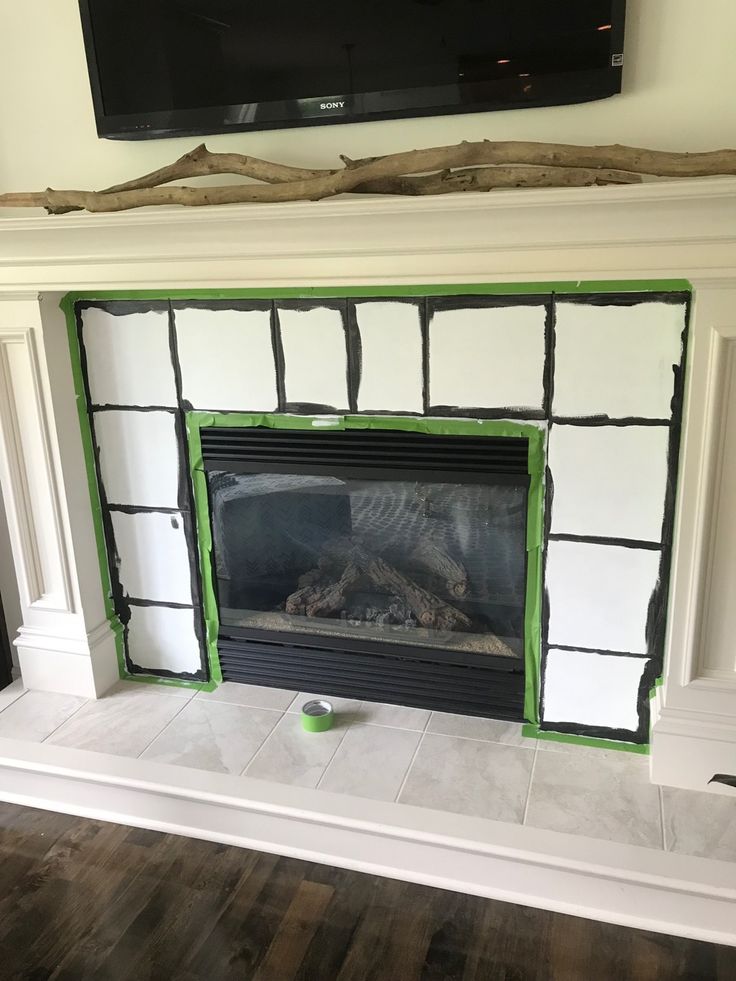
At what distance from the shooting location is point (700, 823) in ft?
5.77

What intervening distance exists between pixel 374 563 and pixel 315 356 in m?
0.59

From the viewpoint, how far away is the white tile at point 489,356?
1.79 m

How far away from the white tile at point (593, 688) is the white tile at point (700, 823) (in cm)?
20

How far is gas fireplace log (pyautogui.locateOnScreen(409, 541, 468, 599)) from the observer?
212 cm

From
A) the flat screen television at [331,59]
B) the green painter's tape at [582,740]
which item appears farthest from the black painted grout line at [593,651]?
the flat screen television at [331,59]

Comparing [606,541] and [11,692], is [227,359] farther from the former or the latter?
[11,692]

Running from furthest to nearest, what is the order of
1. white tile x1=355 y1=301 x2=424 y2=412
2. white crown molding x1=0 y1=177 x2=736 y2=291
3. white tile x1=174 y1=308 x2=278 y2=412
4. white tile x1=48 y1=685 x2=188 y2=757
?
white tile x1=48 y1=685 x2=188 y2=757 < white tile x1=174 y1=308 x2=278 y2=412 < white tile x1=355 y1=301 x2=424 y2=412 < white crown molding x1=0 y1=177 x2=736 y2=291

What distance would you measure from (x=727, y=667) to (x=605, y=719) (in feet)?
1.11

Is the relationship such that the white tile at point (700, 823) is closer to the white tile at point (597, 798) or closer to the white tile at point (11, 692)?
the white tile at point (597, 798)

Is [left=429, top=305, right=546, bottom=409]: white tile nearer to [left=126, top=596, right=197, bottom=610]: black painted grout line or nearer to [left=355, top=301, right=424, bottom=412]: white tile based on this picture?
[left=355, top=301, right=424, bottom=412]: white tile

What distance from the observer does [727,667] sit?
1.80 m

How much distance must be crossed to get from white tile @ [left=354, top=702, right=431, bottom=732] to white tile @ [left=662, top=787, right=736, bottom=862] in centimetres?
62

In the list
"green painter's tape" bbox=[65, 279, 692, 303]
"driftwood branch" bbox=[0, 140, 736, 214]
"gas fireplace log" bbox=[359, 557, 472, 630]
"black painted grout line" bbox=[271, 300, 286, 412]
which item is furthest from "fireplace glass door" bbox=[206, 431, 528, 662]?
"driftwood branch" bbox=[0, 140, 736, 214]

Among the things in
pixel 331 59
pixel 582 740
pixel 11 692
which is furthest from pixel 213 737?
pixel 331 59
